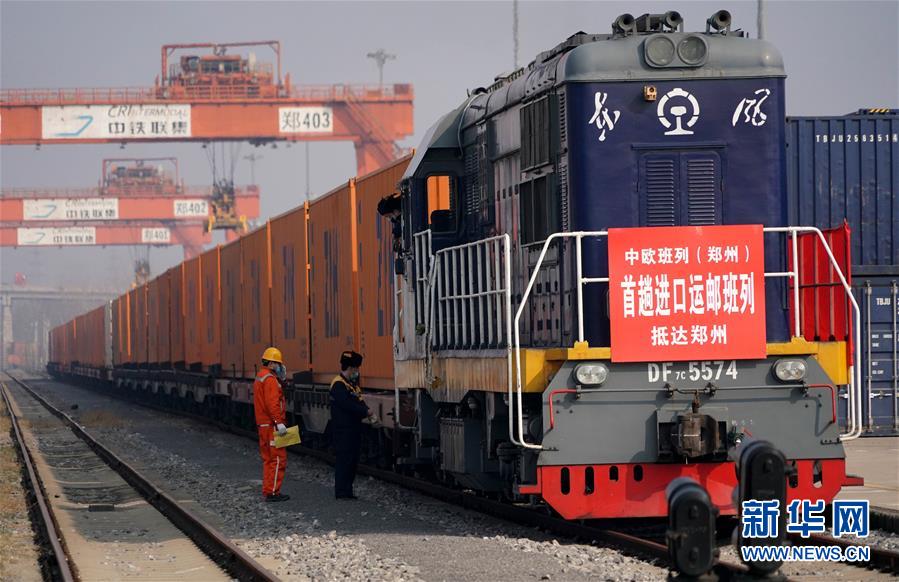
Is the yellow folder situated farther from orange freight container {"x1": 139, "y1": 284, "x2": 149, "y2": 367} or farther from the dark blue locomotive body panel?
orange freight container {"x1": 139, "y1": 284, "x2": 149, "y2": 367}

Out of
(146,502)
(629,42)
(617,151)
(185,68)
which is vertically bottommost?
(146,502)

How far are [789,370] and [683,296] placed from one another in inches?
36.4

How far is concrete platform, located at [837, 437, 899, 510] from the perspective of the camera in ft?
43.3

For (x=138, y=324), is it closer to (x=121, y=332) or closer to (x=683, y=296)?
(x=121, y=332)

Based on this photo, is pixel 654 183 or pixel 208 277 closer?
pixel 654 183

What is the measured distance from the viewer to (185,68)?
65812mm

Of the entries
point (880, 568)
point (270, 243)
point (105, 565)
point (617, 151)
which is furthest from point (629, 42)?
point (270, 243)

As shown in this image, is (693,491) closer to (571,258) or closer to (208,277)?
(571,258)

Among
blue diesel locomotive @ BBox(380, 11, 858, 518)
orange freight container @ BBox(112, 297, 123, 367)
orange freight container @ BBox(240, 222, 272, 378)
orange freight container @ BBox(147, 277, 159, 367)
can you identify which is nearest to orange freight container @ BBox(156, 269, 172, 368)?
orange freight container @ BBox(147, 277, 159, 367)

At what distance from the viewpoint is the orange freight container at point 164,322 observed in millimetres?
37697

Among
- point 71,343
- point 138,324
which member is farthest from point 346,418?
point 71,343

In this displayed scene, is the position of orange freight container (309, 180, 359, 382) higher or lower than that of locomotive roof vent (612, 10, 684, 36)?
lower

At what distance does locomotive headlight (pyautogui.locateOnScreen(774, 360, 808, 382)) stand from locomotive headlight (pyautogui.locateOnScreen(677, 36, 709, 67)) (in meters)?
2.32

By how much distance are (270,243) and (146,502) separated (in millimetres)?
8734
